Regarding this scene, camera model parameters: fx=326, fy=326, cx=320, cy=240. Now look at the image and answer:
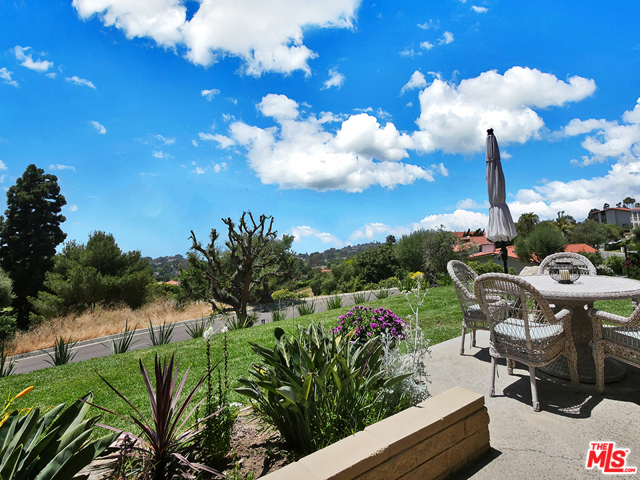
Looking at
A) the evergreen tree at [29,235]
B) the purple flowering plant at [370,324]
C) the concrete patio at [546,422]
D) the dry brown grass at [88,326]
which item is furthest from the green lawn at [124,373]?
the evergreen tree at [29,235]

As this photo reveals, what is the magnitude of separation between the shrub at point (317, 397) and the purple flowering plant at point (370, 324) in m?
Answer: 0.87

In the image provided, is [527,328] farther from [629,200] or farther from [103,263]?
[629,200]

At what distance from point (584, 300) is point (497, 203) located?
2842 mm

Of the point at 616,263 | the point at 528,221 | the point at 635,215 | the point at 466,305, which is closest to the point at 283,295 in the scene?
the point at 466,305

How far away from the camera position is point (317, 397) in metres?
2.03

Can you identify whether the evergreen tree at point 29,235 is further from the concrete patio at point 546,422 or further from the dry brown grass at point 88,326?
the concrete patio at point 546,422

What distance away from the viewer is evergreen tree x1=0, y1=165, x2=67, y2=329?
73.0 feet

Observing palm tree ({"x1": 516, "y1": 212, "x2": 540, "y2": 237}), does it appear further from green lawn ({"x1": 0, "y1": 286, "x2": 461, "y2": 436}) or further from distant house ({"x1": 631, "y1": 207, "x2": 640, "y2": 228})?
green lawn ({"x1": 0, "y1": 286, "x2": 461, "y2": 436})

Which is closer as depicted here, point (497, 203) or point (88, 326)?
point (497, 203)

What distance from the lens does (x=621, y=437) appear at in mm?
2207

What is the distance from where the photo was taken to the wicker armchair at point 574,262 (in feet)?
14.6

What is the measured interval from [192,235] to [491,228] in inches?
449

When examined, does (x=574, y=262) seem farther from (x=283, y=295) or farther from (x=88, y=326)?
(x=283, y=295)

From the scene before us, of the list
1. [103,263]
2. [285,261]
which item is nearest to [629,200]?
[285,261]
